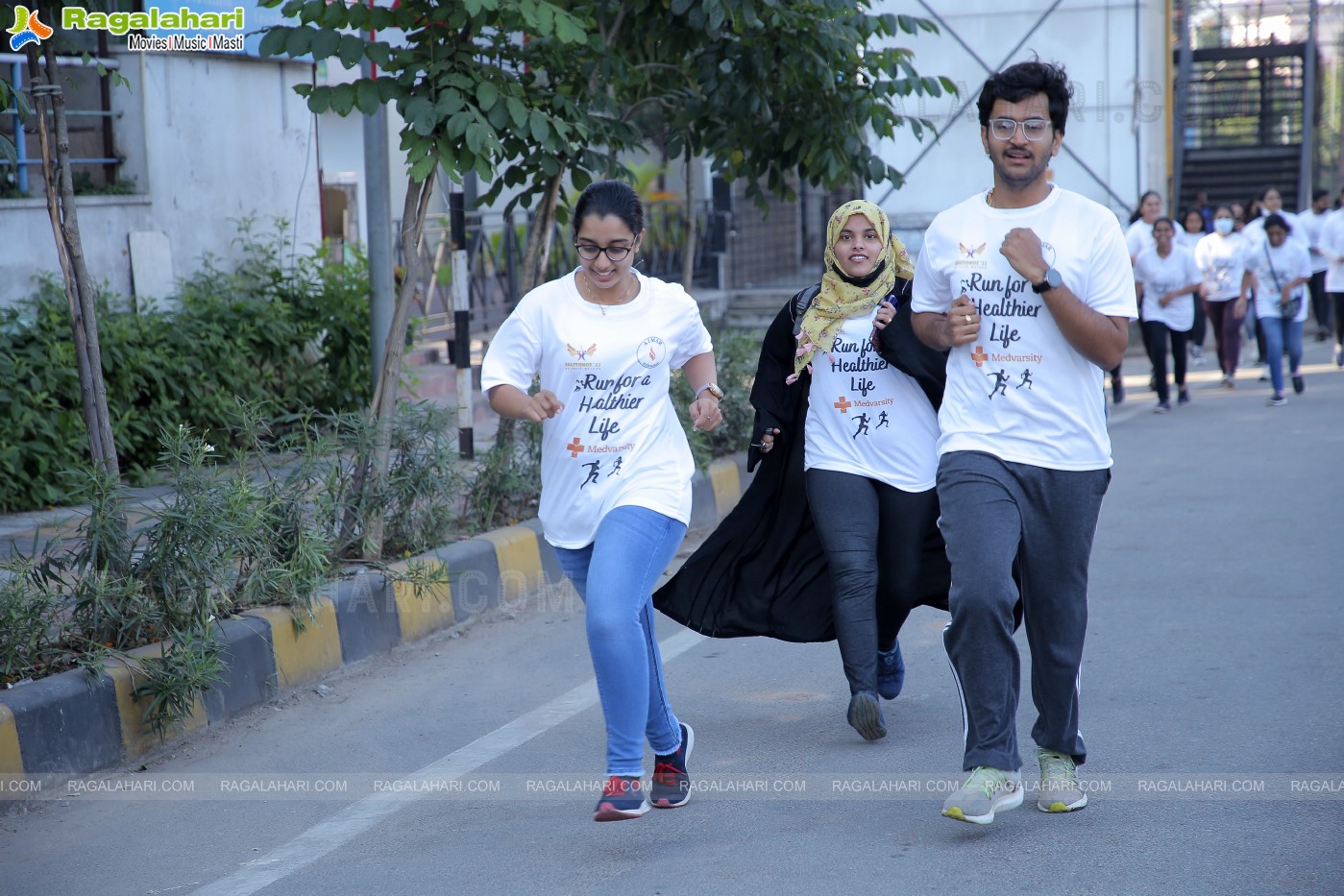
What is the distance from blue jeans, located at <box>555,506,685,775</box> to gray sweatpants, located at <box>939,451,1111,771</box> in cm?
78

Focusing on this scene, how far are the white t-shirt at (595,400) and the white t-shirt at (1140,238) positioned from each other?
10.2m

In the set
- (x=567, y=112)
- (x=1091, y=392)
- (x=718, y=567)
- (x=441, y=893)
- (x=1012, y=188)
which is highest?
Answer: (x=567, y=112)

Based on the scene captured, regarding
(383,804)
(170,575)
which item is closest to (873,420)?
(383,804)

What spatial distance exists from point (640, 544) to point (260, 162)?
7.13 metres

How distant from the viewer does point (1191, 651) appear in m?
5.61

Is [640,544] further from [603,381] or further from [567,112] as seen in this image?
[567,112]

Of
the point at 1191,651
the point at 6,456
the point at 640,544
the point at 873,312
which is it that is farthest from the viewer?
the point at 6,456

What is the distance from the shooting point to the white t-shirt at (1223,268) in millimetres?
13938

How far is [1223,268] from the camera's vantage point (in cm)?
1400

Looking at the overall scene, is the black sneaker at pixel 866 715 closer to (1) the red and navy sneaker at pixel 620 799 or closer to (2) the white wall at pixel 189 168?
(1) the red and navy sneaker at pixel 620 799

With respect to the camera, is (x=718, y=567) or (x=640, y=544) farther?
(x=718, y=567)

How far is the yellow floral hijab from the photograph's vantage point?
187 inches

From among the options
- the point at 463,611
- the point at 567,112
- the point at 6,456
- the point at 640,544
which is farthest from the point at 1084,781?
the point at 6,456

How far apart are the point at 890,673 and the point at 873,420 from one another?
875 millimetres
